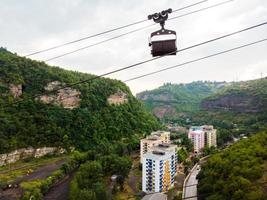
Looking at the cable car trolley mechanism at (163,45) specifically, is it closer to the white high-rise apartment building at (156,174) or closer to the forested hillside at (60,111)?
the white high-rise apartment building at (156,174)

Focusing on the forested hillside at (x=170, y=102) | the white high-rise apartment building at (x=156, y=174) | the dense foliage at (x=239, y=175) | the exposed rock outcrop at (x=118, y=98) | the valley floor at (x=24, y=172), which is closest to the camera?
the dense foliage at (x=239, y=175)

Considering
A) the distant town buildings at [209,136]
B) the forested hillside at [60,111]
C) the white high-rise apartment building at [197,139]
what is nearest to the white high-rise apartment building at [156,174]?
the forested hillside at [60,111]

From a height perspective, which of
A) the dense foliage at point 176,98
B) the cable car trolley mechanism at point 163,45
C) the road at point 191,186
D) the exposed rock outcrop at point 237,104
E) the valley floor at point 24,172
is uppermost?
the dense foliage at point 176,98

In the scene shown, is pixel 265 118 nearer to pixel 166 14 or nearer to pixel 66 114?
pixel 66 114

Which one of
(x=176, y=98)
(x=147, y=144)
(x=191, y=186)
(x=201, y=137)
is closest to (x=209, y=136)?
(x=201, y=137)

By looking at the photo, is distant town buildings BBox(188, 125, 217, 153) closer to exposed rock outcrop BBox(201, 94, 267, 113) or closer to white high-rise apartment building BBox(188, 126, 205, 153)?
white high-rise apartment building BBox(188, 126, 205, 153)

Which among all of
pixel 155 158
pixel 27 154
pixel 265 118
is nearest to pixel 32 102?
pixel 27 154
